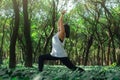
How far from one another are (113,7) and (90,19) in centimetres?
419

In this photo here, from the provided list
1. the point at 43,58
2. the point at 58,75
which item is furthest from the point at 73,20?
the point at 58,75

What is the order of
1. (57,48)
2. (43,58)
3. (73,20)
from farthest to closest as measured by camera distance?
1. (73,20)
2. (43,58)
3. (57,48)

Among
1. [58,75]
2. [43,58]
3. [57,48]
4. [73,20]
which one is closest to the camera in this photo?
[58,75]

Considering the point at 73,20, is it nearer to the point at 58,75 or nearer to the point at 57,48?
the point at 57,48

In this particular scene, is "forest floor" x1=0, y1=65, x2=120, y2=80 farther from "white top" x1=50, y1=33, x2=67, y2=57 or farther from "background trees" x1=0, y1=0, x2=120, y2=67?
"background trees" x1=0, y1=0, x2=120, y2=67

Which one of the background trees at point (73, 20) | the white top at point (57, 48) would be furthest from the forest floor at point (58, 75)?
the background trees at point (73, 20)

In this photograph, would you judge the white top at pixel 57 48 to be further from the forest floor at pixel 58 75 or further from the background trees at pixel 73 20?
the background trees at pixel 73 20

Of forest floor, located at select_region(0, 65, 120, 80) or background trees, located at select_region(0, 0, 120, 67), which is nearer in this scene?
forest floor, located at select_region(0, 65, 120, 80)

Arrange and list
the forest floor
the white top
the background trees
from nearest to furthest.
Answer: the forest floor → the white top → the background trees

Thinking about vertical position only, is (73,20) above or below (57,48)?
above

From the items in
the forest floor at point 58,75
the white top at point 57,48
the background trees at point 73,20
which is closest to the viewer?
the forest floor at point 58,75

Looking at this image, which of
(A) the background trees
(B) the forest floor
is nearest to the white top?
(B) the forest floor

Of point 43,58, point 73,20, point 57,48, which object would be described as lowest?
point 43,58

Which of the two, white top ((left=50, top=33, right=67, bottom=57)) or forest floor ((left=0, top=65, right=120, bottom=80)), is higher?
white top ((left=50, top=33, right=67, bottom=57))
